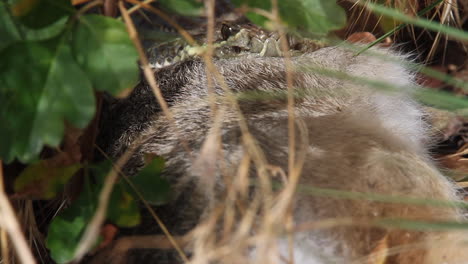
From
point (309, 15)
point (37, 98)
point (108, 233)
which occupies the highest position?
point (309, 15)

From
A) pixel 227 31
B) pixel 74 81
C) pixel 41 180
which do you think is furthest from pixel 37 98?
pixel 227 31

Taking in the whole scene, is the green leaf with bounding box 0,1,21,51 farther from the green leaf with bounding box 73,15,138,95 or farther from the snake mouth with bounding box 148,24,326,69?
the snake mouth with bounding box 148,24,326,69

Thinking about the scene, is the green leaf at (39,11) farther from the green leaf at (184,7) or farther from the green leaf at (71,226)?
the green leaf at (71,226)

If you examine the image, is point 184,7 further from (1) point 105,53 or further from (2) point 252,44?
(2) point 252,44

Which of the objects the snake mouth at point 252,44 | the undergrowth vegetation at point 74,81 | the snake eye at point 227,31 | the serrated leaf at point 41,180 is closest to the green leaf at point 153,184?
the undergrowth vegetation at point 74,81

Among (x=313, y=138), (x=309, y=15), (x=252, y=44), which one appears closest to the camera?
(x=309, y=15)

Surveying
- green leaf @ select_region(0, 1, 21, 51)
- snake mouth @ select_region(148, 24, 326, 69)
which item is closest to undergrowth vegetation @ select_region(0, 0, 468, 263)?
green leaf @ select_region(0, 1, 21, 51)

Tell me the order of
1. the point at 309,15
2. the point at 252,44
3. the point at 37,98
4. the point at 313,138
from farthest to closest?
1. the point at 252,44
2. the point at 313,138
3. the point at 309,15
4. the point at 37,98
